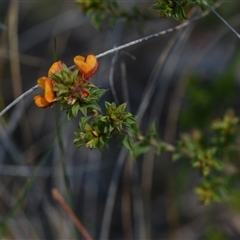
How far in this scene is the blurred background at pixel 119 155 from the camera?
253 centimetres

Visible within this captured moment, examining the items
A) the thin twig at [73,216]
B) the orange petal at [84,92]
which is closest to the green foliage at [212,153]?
the thin twig at [73,216]

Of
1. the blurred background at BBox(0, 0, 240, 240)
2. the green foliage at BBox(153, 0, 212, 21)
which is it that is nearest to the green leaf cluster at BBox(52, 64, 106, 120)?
the green foliage at BBox(153, 0, 212, 21)

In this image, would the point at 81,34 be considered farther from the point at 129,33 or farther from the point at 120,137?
the point at 120,137

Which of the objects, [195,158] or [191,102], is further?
[191,102]

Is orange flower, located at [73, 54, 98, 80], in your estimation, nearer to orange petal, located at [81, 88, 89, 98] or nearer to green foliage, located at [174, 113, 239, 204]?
orange petal, located at [81, 88, 89, 98]

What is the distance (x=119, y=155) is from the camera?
2.65 m

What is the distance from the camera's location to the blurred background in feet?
8.30

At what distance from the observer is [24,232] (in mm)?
2443

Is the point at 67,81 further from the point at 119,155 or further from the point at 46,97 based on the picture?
the point at 119,155

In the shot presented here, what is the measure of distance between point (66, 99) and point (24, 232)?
4.12 ft

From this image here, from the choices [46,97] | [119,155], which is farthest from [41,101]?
[119,155]

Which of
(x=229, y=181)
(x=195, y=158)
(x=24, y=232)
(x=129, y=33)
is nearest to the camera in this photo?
(x=195, y=158)

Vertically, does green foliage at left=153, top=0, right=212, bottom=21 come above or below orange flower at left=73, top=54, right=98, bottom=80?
above

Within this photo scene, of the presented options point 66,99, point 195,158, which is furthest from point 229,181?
point 66,99
